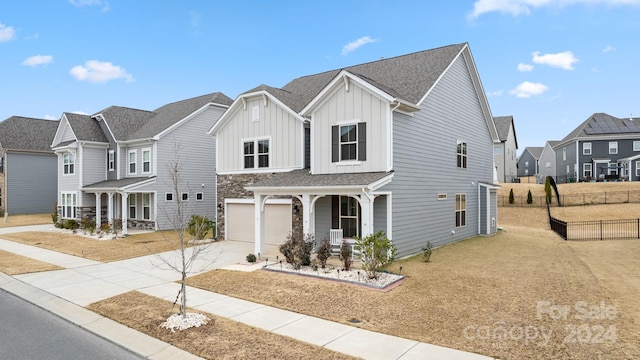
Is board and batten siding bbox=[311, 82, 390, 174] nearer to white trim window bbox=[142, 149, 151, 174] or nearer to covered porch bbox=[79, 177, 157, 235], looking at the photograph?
covered porch bbox=[79, 177, 157, 235]

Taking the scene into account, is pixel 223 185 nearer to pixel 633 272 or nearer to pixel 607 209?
pixel 633 272

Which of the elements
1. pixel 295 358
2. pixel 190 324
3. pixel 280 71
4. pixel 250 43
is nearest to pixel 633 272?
pixel 295 358

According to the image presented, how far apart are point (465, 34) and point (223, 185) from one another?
15675 millimetres

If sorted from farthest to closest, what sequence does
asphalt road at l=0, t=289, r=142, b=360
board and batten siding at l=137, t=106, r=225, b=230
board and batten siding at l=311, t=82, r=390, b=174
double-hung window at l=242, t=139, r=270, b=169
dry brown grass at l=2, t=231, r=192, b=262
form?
board and batten siding at l=137, t=106, r=225, b=230 → double-hung window at l=242, t=139, r=270, b=169 → dry brown grass at l=2, t=231, r=192, b=262 → board and batten siding at l=311, t=82, r=390, b=174 → asphalt road at l=0, t=289, r=142, b=360

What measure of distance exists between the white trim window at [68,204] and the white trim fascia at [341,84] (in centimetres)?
2189

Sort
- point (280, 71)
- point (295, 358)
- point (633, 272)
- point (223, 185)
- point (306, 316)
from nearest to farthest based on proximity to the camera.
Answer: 1. point (295, 358)
2. point (306, 316)
3. point (633, 272)
4. point (223, 185)
5. point (280, 71)

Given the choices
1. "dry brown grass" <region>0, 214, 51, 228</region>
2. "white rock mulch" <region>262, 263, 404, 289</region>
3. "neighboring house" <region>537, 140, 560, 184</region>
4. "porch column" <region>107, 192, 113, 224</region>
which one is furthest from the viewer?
"neighboring house" <region>537, 140, 560, 184</region>

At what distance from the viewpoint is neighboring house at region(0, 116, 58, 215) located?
3291cm

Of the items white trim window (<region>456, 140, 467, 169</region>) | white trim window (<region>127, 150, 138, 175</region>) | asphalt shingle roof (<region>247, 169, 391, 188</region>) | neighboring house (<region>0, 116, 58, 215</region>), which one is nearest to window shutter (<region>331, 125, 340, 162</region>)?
asphalt shingle roof (<region>247, 169, 391, 188</region>)

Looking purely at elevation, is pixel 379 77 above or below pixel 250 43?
below

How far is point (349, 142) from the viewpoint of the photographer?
14.5 meters

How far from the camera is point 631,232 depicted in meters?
21.1

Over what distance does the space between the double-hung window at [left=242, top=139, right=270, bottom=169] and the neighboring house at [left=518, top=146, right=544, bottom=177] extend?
69572mm

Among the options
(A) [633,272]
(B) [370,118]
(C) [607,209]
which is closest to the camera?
(A) [633,272]
